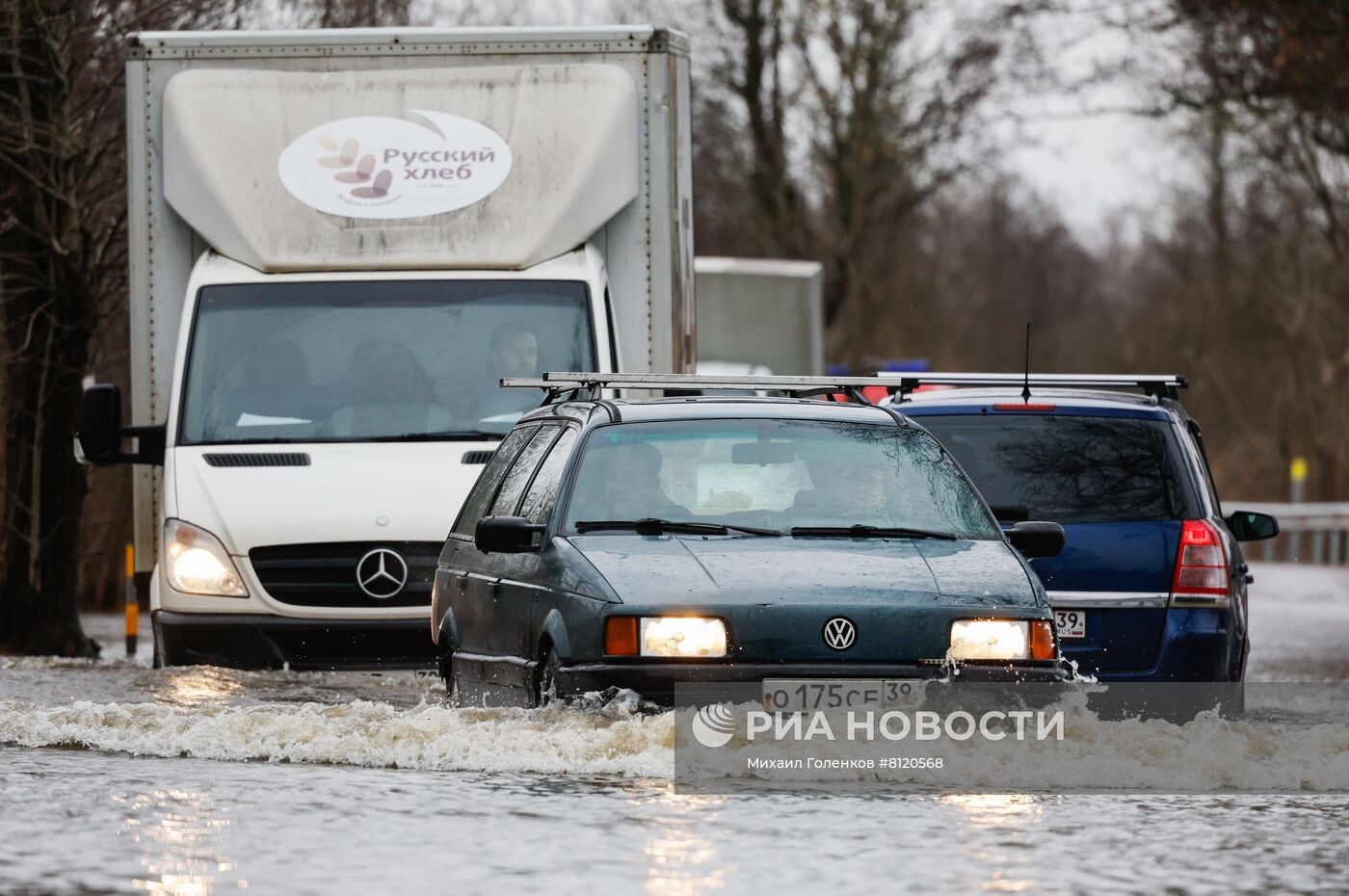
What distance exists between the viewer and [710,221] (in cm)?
4981

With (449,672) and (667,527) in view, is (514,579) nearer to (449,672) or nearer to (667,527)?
(667,527)

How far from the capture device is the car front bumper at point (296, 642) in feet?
42.9

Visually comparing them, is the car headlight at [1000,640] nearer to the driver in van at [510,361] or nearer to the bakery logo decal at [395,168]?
the driver in van at [510,361]

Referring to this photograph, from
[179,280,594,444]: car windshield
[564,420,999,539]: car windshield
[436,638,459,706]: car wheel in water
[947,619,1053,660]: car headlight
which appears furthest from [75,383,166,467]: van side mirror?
[947,619,1053,660]: car headlight

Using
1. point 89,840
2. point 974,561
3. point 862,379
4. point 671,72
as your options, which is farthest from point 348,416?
point 89,840

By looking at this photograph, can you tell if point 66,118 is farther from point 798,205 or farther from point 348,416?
point 798,205

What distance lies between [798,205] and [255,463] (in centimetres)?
3448

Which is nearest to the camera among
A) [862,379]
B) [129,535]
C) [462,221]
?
[862,379]

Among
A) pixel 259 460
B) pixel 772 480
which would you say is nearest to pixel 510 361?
pixel 259 460

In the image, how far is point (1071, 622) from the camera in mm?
11195

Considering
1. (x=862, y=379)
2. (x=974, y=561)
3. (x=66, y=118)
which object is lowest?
(x=974, y=561)

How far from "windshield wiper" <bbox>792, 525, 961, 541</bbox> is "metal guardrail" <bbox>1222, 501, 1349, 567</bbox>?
27533 millimetres

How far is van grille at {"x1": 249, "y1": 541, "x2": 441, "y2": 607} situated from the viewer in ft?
42.9

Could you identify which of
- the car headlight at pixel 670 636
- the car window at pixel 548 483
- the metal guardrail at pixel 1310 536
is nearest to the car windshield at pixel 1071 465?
the car window at pixel 548 483
